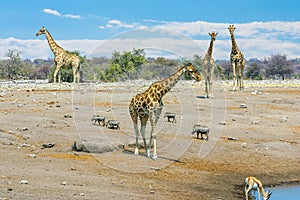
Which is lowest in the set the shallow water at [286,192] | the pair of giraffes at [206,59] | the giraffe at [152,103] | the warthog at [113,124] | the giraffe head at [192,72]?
the shallow water at [286,192]

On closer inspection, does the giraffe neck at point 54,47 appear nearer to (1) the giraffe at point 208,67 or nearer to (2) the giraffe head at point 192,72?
(1) the giraffe at point 208,67

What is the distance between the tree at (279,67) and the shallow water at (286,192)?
79.6 m

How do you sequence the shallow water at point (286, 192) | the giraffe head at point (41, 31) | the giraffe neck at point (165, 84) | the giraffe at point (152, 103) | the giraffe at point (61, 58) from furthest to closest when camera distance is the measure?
the giraffe head at point (41, 31) < the giraffe at point (61, 58) < the giraffe neck at point (165, 84) < the giraffe at point (152, 103) < the shallow water at point (286, 192)

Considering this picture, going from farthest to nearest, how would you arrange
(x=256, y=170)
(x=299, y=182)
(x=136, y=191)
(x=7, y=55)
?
(x=7, y=55)
(x=256, y=170)
(x=299, y=182)
(x=136, y=191)

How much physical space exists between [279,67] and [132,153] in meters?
79.8

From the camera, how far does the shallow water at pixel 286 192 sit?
13258 mm

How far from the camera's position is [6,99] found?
92.7 feet

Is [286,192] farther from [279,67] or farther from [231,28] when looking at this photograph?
[279,67]

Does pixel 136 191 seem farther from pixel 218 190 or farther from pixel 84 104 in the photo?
pixel 84 104

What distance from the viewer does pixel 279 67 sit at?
91812 millimetres

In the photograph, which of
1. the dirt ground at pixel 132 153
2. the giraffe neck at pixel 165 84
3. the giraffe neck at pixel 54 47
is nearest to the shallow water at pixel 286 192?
the dirt ground at pixel 132 153

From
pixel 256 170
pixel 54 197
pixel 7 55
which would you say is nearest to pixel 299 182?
pixel 256 170

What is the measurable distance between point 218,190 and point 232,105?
1653 cm

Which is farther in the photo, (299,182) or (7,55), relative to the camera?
(7,55)
